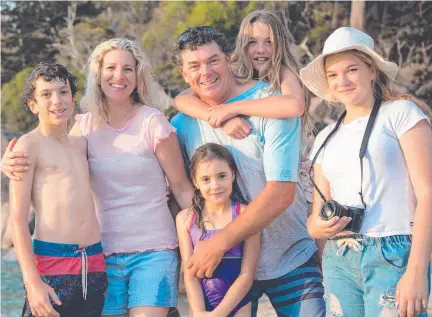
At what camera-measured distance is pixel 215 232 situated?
2.68 m

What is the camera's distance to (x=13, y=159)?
2.59 metres

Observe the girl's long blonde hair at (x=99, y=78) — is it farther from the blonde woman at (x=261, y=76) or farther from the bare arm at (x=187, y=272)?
the bare arm at (x=187, y=272)

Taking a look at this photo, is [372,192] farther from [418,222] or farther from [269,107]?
[269,107]

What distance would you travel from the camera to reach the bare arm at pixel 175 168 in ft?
9.02

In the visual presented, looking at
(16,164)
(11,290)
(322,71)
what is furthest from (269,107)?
(11,290)

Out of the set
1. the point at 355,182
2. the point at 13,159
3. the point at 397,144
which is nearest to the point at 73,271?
the point at 13,159

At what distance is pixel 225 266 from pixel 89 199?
0.59 metres

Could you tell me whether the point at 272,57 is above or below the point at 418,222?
above

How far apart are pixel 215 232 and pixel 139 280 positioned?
0.35 meters

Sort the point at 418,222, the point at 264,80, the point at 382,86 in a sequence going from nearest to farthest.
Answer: the point at 418,222 → the point at 382,86 → the point at 264,80

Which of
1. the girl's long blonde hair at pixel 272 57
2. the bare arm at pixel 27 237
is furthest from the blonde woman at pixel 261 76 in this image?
the bare arm at pixel 27 237

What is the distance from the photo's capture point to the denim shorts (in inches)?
86.0

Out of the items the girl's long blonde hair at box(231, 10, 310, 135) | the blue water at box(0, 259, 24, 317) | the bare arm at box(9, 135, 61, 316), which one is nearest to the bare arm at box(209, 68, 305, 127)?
the girl's long blonde hair at box(231, 10, 310, 135)

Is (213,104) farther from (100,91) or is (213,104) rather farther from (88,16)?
(88,16)
